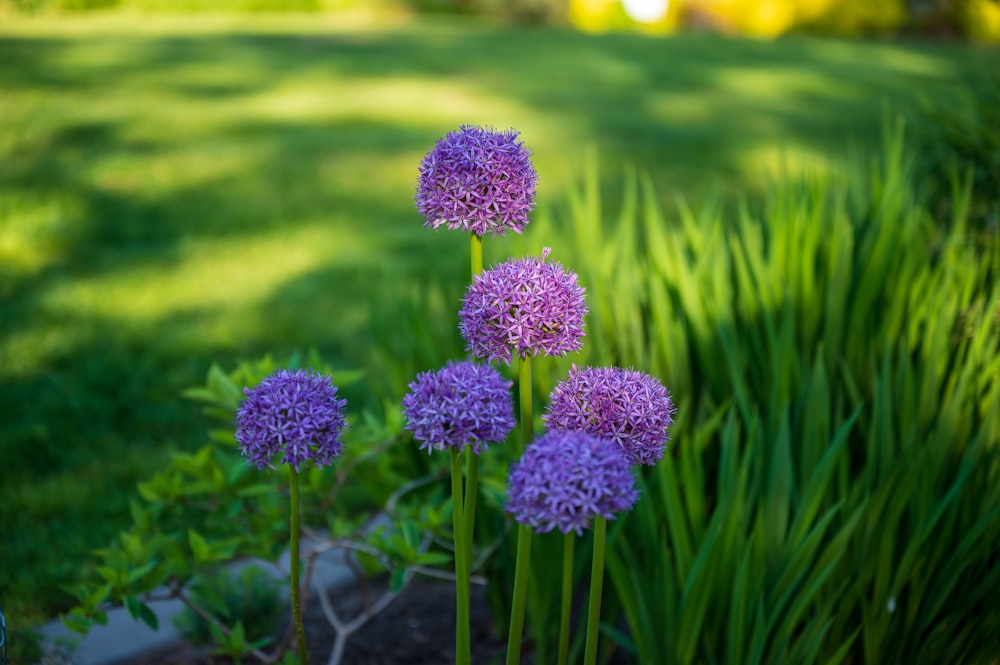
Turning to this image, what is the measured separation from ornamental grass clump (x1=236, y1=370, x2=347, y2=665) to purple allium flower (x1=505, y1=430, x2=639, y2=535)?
1.02ft

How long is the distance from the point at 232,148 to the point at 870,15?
12819 mm

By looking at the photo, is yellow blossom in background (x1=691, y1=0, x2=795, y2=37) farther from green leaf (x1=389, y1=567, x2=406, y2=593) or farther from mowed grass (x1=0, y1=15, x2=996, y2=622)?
green leaf (x1=389, y1=567, x2=406, y2=593)

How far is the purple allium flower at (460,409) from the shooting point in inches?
45.0

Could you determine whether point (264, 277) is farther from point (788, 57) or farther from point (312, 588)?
point (788, 57)

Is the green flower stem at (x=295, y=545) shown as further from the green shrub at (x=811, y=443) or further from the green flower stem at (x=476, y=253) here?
the green shrub at (x=811, y=443)

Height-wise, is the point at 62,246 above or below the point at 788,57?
below

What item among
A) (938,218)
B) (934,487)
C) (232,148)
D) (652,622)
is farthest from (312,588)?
(232,148)

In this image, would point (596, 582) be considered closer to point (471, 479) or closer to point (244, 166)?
point (471, 479)

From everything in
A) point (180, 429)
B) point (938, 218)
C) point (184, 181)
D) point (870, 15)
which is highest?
point (870, 15)

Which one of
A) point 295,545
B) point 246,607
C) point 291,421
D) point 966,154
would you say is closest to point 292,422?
point 291,421

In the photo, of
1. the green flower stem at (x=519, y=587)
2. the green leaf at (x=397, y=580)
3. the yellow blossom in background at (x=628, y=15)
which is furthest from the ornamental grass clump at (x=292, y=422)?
the yellow blossom in background at (x=628, y=15)

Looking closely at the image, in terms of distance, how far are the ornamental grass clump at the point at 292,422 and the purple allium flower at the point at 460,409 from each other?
15cm

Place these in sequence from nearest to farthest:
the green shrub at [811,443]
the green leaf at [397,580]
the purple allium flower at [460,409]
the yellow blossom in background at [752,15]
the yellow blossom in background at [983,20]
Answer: the purple allium flower at [460,409] < the green shrub at [811,443] < the green leaf at [397,580] < the yellow blossom in background at [983,20] < the yellow blossom in background at [752,15]

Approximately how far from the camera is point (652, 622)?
5.90ft
